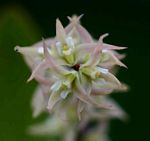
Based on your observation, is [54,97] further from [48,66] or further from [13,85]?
[13,85]

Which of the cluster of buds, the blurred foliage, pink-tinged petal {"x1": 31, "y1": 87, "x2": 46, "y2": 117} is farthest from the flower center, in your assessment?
the blurred foliage

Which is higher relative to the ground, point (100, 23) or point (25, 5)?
point (25, 5)

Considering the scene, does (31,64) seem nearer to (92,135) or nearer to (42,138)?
(92,135)

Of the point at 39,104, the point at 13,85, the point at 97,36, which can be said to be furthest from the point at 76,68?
the point at 97,36

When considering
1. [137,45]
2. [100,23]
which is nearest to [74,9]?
[100,23]

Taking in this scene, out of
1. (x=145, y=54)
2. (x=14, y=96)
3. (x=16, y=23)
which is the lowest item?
(x=145, y=54)

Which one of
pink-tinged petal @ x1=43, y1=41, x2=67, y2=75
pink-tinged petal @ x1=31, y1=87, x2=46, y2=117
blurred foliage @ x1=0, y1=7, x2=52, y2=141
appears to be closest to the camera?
pink-tinged petal @ x1=43, y1=41, x2=67, y2=75

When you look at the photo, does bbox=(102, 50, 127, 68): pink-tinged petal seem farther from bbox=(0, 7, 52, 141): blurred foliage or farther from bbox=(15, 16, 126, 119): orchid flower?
bbox=(0, 7, 52, 141): blurred foliage

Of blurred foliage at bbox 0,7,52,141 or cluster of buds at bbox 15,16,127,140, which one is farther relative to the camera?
blurred foliage at bbox 0,7,52,141
